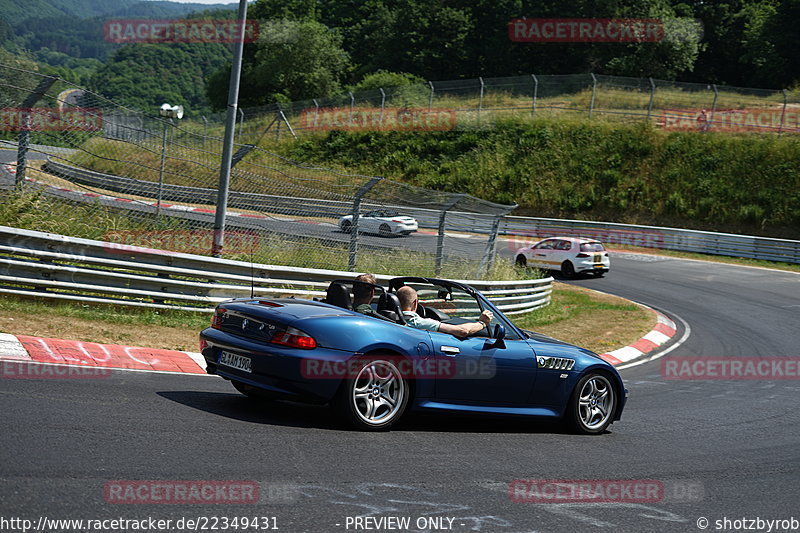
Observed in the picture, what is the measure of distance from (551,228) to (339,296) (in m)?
30.5

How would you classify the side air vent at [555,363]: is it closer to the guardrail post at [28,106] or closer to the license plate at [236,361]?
the license plate at [236,361]

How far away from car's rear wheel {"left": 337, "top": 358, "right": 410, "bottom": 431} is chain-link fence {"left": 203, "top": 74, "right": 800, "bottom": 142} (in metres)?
37.0

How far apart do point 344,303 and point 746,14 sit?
6575cm

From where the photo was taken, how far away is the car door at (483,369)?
6.82 m

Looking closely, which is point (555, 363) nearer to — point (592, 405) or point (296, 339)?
point (592, 405)

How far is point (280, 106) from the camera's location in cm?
4656

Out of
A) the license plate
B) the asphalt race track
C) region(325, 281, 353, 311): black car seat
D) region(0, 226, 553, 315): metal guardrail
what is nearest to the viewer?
the asphalt race track

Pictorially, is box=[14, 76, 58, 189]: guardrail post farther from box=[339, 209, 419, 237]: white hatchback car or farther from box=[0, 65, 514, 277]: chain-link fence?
box=[339, 209, 419, 237]: white hatchback car

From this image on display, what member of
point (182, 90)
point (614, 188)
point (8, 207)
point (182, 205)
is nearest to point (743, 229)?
point (614, 188)

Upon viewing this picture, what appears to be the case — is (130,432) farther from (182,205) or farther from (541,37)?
(541,37)

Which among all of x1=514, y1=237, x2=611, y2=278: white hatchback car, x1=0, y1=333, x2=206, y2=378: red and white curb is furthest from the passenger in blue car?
x1=514, y1=237, x2=611, y2=278: white hatchback car

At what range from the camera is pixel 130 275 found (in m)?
10.7

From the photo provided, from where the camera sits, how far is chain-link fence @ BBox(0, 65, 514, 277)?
33.9 ft

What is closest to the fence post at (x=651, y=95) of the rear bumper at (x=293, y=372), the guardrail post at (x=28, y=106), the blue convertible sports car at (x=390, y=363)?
the guardrail post at (x=28, y=106)
